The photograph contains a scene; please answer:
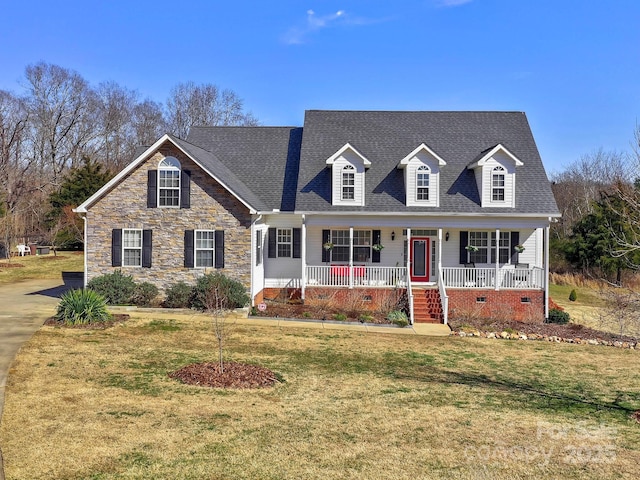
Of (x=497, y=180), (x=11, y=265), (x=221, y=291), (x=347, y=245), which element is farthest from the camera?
(x=11, y=265)

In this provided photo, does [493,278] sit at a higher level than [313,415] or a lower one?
higher

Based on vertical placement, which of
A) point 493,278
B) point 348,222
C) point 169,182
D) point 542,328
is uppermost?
point 169,182

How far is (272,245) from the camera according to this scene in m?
22.8

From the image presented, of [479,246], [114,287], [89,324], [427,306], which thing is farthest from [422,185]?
[89,324]

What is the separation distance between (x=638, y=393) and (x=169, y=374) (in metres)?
9.95

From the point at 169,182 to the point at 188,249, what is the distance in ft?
8.70

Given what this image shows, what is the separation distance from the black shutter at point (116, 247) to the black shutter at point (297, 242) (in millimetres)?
7223

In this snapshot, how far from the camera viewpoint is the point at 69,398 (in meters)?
8.85

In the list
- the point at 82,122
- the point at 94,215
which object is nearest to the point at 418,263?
the point at 94,215

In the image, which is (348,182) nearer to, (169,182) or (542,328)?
(169,182)

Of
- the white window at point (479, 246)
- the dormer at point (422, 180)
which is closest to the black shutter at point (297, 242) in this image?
the dormer at point (422, 180)

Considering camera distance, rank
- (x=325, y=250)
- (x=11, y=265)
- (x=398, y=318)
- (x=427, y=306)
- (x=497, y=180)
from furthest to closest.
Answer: (x=11, y=265) → (x=325, y=250) → (x=497, y=180) → (x=427, y=306) → (x=398, y=318)

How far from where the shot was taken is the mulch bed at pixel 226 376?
10133 mm

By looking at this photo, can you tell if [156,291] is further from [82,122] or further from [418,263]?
[82,122]
